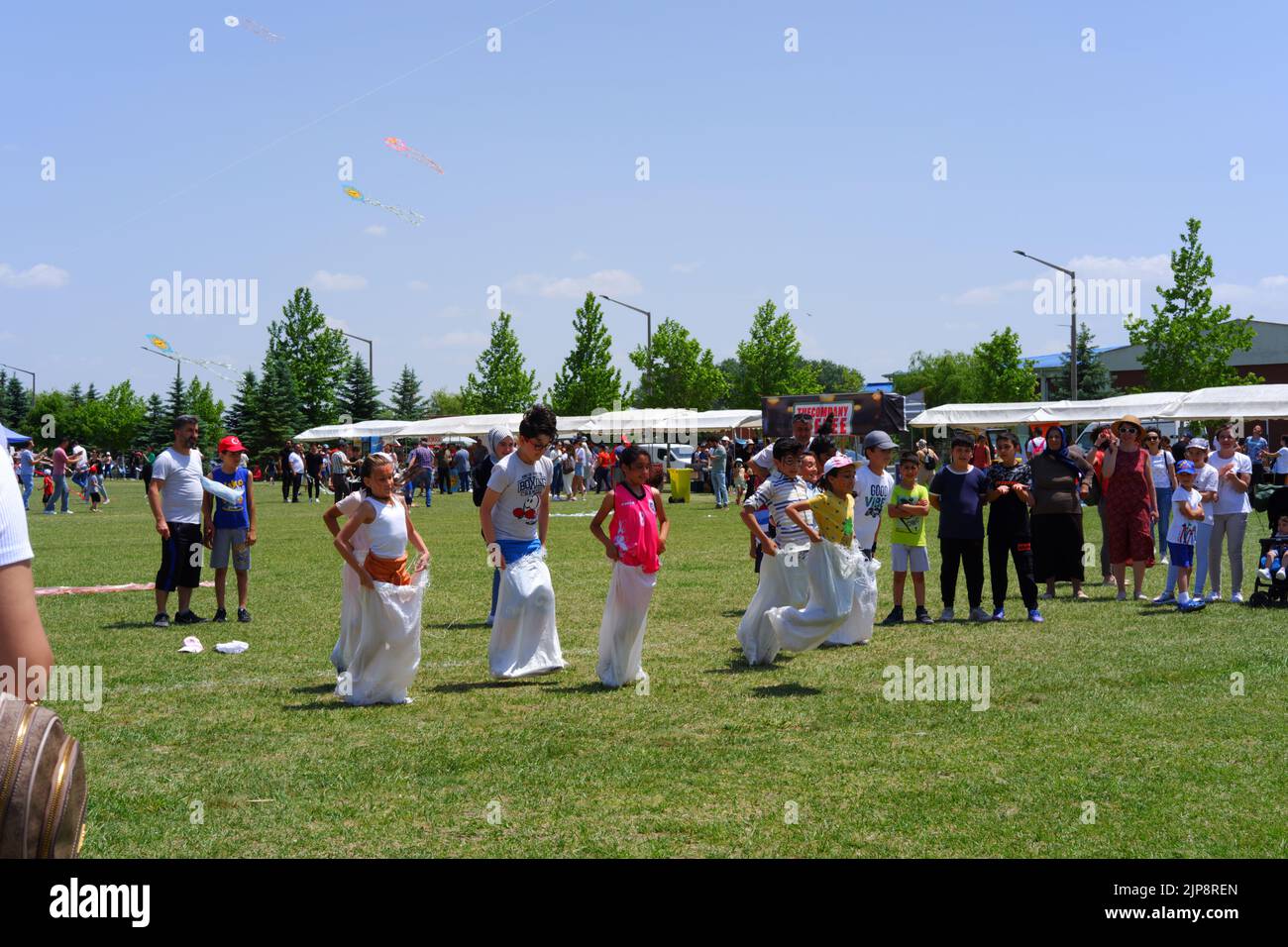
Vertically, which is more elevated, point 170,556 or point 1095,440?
point 1095,440

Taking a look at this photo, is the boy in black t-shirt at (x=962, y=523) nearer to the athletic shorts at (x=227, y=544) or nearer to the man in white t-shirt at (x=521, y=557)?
the man in white t-shirt at (x=521, y=557)

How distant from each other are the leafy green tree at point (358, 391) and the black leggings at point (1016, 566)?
80.2 m

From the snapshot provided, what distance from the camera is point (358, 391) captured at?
89.9 meters

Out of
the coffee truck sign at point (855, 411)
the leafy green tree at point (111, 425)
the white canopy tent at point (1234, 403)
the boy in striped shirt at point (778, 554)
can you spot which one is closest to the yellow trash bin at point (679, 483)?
the coffee truck sign at point (855, 411)

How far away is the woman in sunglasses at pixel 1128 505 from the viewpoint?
14.1 meters

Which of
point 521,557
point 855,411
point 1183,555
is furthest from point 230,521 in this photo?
point 855,411

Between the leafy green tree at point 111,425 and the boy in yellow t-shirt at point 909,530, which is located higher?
the leafy green tree at point 111,425

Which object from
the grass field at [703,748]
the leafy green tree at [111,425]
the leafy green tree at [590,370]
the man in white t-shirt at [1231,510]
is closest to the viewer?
the grass field at [703,748]

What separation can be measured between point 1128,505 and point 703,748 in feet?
29.2

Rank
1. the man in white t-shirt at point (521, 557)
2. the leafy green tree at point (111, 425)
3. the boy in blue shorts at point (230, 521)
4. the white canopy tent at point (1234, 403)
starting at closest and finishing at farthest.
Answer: the man in white t-shirt at point (521, 557)
the boy in blue shorts at point (230, 521)
the white canopy tent at point (1234, 403)
the leafy green tree at point (111, 425)

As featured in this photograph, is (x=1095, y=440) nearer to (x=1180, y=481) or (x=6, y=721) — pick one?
(x=1180, y=481)

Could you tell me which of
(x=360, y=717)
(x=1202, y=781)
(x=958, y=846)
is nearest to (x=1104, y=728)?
(x=1202, y=781)

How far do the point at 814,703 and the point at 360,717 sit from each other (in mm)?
3128

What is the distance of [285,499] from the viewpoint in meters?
44.0
